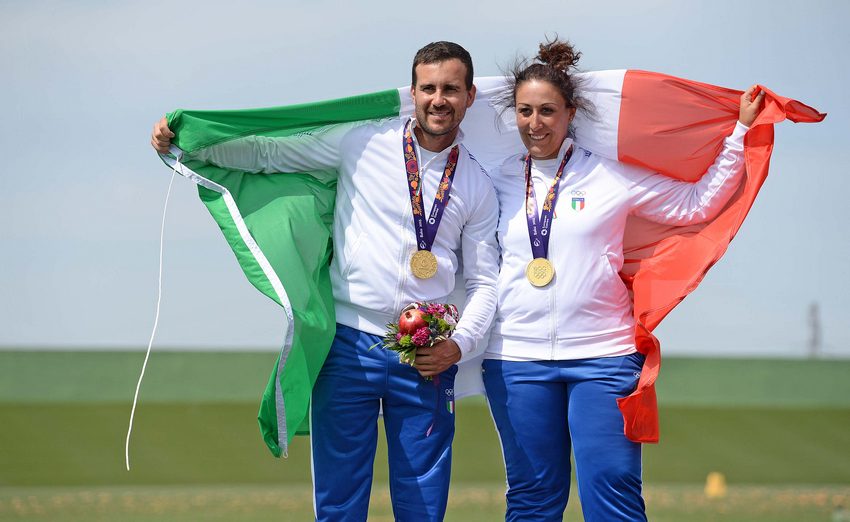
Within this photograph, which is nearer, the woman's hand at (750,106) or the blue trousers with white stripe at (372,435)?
the blue trousers with white stripe at (372,435)

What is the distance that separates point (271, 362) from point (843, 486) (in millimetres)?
5658

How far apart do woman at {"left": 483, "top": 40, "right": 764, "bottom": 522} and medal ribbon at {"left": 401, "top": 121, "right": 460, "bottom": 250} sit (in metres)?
0.30

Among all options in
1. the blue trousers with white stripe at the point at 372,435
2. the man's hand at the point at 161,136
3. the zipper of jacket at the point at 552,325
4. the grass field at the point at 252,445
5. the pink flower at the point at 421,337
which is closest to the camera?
the pink flower at the point at 421,337

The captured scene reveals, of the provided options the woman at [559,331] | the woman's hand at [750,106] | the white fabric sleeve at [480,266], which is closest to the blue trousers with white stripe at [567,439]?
the woman at [559,331]

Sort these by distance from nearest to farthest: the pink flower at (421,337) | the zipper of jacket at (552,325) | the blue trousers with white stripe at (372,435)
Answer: the pink flower at (421,337)
the blue trousers with white stripe at (372,435)
the zipper of jacket at (552,325)

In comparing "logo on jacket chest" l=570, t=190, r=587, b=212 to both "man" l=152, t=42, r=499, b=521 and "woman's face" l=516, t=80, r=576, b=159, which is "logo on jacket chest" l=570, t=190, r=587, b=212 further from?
"man" l=152, t=42, r=499, b=521

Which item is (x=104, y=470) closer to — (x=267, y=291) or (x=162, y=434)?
(x=162, y=434)

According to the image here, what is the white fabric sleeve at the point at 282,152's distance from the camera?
4203 millimetres

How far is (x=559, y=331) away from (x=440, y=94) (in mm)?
970

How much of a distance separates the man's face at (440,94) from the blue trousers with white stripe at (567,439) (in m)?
0.93

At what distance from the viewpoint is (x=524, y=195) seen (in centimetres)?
416

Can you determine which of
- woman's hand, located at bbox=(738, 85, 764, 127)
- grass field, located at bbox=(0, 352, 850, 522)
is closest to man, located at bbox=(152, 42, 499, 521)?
woman's hand, located at bbox=(738, 85, 764, 127)

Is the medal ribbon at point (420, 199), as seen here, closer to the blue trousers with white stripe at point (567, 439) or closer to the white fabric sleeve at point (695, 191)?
the blue trousers with white stripe at point (567, 439)

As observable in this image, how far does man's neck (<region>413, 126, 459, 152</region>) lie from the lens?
159 inches
